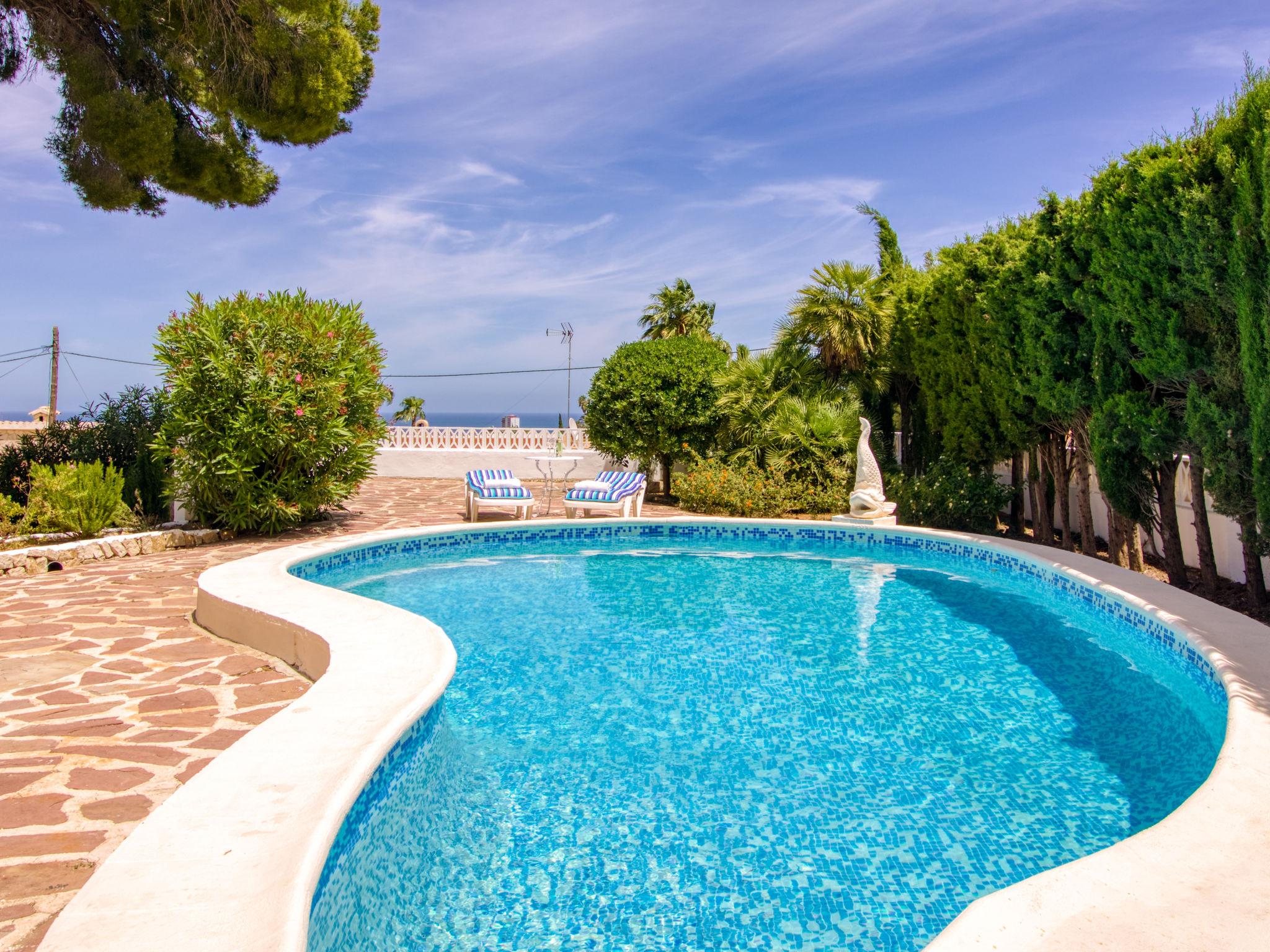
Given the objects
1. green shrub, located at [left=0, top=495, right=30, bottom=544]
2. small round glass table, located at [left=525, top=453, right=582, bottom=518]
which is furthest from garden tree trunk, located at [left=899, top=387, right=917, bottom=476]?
green shrub, located at [left=0, top=495, right=30, bottom=544]

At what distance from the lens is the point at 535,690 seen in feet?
17.0

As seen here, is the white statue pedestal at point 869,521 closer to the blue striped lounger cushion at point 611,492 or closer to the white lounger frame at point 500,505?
the blue striped lounger cushion at point 611,492

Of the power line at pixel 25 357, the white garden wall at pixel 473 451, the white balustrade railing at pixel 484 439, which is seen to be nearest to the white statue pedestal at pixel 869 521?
the white garden wall at pixel 473 451

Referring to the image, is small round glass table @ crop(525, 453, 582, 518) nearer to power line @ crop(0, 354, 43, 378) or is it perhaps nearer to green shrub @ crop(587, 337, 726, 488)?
green shrub @ crop(587, 337, 726, 488)

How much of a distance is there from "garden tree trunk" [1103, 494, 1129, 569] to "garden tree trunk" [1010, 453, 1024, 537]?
2571mm

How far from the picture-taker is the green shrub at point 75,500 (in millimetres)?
8898

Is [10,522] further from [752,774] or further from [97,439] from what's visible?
[752,774]

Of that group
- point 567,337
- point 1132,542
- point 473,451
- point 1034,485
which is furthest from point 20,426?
point 1132,542

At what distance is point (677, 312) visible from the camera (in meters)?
31.6

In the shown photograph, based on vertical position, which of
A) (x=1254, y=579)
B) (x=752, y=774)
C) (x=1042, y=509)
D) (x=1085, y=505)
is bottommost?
(x=752, y=774)

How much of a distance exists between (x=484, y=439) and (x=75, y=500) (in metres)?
12.2

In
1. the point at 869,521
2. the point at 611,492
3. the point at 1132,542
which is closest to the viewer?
the point at 1132,542

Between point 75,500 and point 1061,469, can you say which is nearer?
point 75,500

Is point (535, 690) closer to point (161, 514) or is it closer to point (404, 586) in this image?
point (404, 586)
